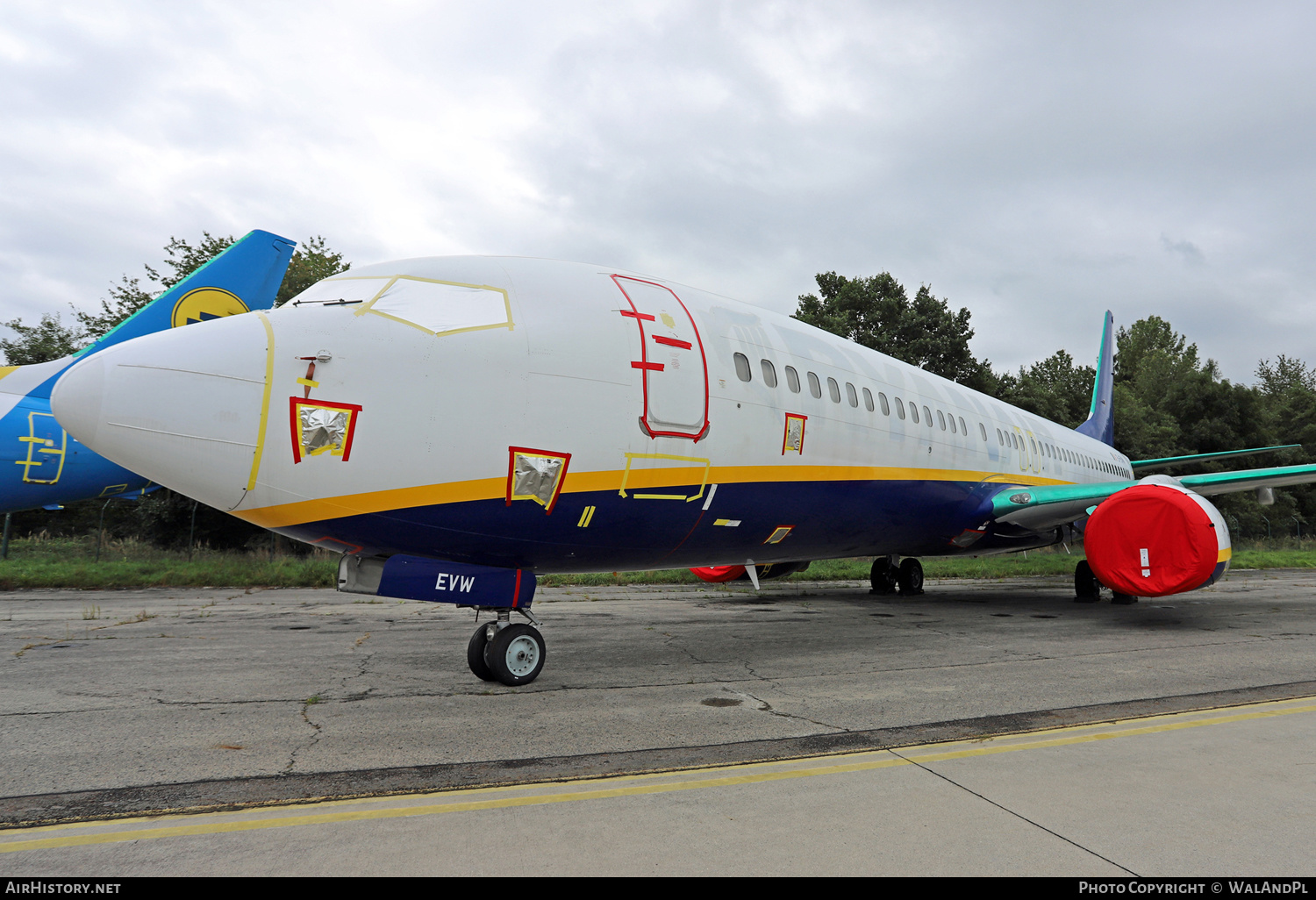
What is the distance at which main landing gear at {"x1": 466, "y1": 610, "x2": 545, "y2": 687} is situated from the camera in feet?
18.4

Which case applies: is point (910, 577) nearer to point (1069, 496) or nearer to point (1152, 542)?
point (1069, 496)

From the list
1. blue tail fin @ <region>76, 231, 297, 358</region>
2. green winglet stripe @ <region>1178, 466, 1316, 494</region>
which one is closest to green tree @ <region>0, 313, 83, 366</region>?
blue tail fin @ <region>76, 231, 297, 358</region>

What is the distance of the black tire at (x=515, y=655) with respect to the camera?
561cm

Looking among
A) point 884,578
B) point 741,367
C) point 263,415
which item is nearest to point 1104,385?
point 884,578

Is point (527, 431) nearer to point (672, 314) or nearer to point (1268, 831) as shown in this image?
point (672, 314)

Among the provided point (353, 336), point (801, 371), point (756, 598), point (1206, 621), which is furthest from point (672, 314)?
point (1206, 621)

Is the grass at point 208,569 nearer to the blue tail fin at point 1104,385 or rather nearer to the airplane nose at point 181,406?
the blue tail fin at point 1104,385

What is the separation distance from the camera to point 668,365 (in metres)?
6.08

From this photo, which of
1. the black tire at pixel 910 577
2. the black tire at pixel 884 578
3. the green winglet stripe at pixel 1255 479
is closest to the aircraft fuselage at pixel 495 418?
the green winglet stripe at pixel 1255 479

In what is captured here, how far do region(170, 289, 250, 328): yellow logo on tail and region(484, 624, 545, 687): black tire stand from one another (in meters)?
8.32

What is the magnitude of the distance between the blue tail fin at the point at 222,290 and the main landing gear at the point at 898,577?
41.4 ft

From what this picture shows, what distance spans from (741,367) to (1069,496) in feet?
24.9

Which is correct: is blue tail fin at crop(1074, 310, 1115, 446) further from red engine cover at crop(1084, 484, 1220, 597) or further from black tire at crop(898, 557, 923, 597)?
red engine cover at crop(1084, 484, 1220, 597)
